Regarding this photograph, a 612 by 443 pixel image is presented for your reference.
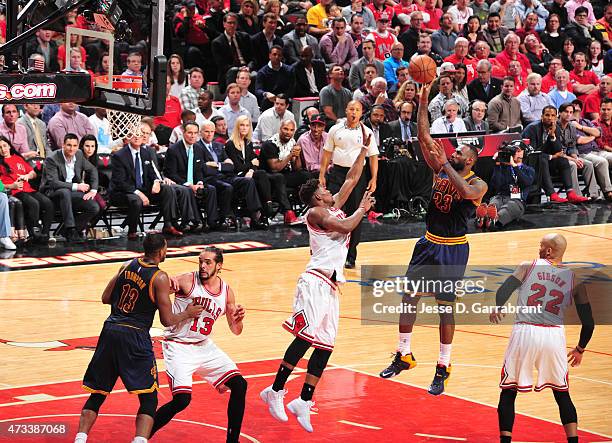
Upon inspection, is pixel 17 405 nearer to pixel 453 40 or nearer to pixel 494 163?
pixel 494 163

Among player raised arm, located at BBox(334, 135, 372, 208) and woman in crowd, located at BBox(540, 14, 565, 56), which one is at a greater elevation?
woman in crowd, located at BBox(540, 14, 565, 56)

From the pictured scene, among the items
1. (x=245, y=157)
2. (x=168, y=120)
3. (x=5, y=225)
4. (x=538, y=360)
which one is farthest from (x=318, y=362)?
(x=168, y=120)

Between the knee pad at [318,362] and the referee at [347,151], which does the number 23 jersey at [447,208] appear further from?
the referee at [347,151]

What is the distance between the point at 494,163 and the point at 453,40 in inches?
177

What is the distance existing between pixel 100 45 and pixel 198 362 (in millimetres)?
3092

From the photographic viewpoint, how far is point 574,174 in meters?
20.3

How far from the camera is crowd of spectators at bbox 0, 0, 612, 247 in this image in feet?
54.3

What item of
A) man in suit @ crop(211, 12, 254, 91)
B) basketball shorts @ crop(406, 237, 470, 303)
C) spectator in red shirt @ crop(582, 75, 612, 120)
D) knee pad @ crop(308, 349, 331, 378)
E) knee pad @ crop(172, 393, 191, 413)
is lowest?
knee pad @ crop(172, 393, 191, 413)

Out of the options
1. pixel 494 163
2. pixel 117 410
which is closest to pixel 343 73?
pixel 494 163

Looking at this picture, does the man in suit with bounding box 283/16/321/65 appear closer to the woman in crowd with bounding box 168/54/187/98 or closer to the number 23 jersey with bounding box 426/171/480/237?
the woman in crowd with bounding box 168/54/187/98

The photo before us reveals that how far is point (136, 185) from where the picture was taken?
55.1ft

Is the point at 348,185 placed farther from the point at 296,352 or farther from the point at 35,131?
the point at 35,131

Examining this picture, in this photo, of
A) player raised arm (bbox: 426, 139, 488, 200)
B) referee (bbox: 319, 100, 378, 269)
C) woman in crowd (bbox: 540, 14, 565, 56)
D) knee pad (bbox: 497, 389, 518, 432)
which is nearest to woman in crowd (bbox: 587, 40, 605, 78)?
woman in crowd (bbox: 540, 14, 565, 56)

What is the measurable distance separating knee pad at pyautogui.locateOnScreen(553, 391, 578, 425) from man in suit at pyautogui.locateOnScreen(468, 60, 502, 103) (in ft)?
42.6
